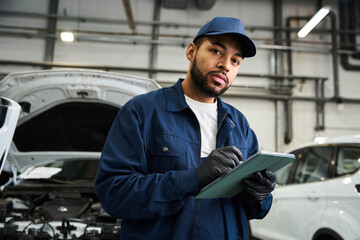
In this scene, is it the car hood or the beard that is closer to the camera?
the beard

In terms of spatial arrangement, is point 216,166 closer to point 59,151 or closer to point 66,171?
point 66,171

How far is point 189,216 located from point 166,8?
7.75 meters

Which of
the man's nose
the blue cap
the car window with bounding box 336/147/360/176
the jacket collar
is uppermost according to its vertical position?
the blue cap

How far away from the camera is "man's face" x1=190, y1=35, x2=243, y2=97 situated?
1.25 metres

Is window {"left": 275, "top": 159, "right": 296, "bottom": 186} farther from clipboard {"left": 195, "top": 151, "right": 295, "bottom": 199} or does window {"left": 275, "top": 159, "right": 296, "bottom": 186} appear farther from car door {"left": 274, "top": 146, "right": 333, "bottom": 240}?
clipboard {"left": 195, "top": 151, "right": 295, "bottom": 199}

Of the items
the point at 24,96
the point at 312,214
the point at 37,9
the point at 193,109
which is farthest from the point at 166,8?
the point at 193,109

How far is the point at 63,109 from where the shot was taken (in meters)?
3.22

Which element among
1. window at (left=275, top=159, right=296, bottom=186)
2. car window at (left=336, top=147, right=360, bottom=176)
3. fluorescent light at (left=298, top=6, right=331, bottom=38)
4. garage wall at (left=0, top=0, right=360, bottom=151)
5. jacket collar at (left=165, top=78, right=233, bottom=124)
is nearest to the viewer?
jacket collar at (left=165, top=78, right=233, bottom=124)

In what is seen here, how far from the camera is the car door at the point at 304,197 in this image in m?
2.86

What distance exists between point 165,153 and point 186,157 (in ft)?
0.26

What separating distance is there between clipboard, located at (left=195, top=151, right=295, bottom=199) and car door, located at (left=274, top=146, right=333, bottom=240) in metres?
1.97

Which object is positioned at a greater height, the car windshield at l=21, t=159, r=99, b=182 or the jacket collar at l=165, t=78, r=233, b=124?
the jacket collar at l=165, t=78, r=233, b=124

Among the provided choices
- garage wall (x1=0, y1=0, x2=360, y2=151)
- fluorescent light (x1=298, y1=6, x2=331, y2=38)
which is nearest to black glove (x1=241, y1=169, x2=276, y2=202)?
fluorescent light (x1=298, y1=6, x2=331, y2=38)

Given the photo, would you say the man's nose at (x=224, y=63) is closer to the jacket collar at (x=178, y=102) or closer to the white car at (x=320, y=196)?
the jacket collar at (x=178, y=102)
